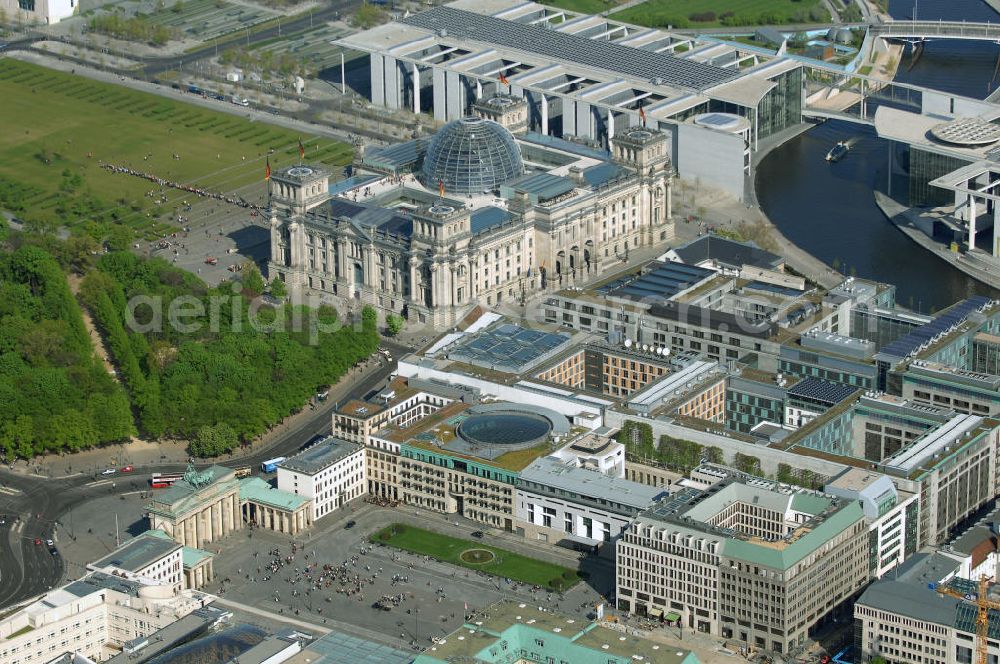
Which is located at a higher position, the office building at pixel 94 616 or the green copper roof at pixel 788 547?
the green copper roof at pixel 788 547

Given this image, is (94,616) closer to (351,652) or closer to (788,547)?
(351,652)

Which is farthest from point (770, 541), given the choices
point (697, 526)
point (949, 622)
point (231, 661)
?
point (231, 661)

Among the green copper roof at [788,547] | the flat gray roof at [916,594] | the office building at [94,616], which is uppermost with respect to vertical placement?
the green copper roof at [788,547]

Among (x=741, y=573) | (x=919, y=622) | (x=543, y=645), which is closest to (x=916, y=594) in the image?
(x=919, y=622)

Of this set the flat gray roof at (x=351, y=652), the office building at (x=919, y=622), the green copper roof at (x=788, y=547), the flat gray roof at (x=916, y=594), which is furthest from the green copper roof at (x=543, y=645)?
the flat gray roof at (x=916, y=594)

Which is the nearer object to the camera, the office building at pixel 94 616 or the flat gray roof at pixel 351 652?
the flat gray roof at pixel 351 652

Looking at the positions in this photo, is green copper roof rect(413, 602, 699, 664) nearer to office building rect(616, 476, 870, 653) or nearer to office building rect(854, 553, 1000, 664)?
office building rect(616, 476, 870, 653)

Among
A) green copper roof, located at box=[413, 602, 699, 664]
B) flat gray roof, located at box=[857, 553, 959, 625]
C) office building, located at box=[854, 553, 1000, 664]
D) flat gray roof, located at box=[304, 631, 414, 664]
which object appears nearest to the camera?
green copper roof, located at box=[413, 602, 699, 664]

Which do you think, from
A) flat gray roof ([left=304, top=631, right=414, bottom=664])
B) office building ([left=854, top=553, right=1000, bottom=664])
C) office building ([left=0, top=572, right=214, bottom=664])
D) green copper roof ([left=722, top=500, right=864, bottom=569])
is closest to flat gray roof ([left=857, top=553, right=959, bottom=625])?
office building ([left=854, top=553, right=1000, bottom=664])

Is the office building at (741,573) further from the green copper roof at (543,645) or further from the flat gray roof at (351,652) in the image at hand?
the flat gray roof at (351,652)

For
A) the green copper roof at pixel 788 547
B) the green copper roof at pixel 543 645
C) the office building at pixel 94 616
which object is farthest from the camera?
the green copper roof at pixel 788 547

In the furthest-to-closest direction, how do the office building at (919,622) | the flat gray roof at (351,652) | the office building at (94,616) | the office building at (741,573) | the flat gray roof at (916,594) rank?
the office building at (741,573) → the office building at (94,616) → the flat gray roof at (916,594) → the office building at (919,622) → the flat gray roof at (351,652)

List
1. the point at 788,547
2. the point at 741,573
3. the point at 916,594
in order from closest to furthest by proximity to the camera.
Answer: the point at 916,594 → the point at 788,547 → the point at 741,573
